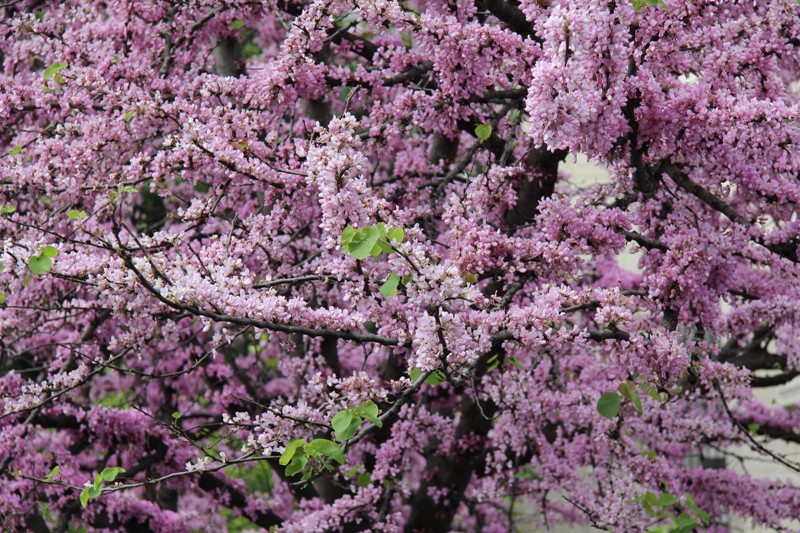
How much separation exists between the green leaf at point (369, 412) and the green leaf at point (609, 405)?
1.19m

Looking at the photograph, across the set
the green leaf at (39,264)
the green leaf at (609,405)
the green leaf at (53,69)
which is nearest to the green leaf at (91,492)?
the green leaf at (39,264)

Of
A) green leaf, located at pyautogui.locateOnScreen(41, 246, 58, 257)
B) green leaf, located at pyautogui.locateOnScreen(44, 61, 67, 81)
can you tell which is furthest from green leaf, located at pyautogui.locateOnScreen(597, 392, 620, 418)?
green leaf, located at pyautogui.locateOnScreen(44, 61, 67, 81)

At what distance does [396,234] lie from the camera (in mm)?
2955

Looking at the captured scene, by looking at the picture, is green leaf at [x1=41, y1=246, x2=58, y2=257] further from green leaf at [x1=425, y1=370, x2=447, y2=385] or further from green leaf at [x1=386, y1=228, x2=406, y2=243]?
green leaf at [x1=425, y1=370, x2=447, y2=385]

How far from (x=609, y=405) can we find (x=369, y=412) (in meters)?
1.26

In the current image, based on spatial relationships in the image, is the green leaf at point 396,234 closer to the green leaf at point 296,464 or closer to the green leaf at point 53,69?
the green leaf at point 296,464

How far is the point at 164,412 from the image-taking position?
840 cm

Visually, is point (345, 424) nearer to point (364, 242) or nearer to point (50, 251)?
point (364, 242)

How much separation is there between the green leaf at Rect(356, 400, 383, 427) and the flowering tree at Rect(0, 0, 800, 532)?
2cm

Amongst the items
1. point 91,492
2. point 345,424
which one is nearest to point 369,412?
point 345,424

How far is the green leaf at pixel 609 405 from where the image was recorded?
3.92 metres

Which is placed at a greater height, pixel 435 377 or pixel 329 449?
pixel 435 377

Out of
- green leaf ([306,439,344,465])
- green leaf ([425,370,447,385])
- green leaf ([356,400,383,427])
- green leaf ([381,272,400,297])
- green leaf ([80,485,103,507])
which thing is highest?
green leaf ([381,272,400,297])

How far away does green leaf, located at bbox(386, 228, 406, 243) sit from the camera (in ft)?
9.68
